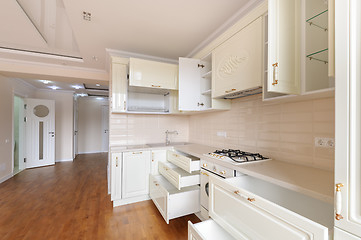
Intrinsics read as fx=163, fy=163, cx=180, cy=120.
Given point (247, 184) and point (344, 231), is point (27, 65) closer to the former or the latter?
point (247, 184)

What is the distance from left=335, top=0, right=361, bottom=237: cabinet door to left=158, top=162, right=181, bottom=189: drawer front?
1451 mm

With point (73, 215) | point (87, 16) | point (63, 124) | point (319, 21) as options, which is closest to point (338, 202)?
point (319, 21)

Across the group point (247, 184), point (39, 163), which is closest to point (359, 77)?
point (247, 184)

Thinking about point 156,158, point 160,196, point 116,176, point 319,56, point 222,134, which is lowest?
point 160,196

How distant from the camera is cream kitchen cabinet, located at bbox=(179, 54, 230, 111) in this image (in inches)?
94.0

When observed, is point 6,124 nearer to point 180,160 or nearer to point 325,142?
point 180,160

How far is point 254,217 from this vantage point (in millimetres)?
912

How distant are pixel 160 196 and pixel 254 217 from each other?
53.6 inches

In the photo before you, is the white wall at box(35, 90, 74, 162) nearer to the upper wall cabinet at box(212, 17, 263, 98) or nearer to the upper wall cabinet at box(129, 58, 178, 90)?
the upper wall cabinet at box(129, 58, 178, 90)

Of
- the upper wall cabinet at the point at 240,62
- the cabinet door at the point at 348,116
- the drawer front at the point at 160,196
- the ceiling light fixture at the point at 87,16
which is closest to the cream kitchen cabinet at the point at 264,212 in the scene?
the cabinet door at the point at 348,116

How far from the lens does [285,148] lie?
5.08 feet

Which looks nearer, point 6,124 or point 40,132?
point 6,124

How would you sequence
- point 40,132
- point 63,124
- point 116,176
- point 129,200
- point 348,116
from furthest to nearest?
point 63,124 → point 40,132 → point 129,200 → point 116,176 → point 348,116

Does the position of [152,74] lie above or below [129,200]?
above
